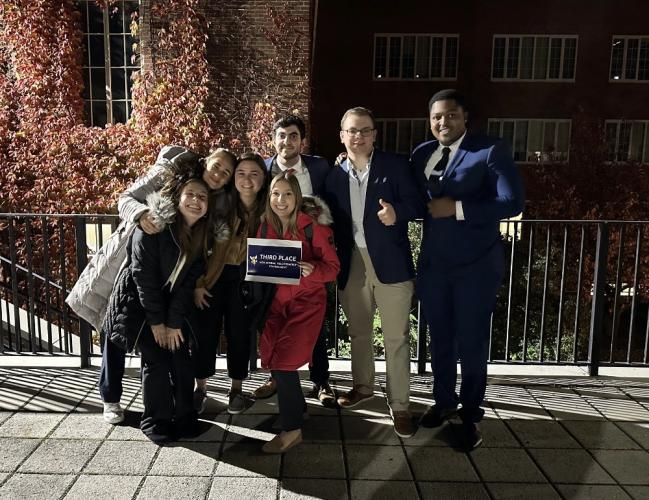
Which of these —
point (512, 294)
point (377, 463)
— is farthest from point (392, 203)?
point (512, 294)

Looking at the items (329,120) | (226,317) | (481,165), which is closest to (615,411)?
(481,165)

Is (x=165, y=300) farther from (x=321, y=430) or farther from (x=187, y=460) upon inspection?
(x=321, y=430)

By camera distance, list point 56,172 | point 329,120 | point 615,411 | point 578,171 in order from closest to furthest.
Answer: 1. point 615,411
2. point 56,172
3. point 578,171
4. point 329,120

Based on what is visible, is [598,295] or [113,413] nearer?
[113,413]

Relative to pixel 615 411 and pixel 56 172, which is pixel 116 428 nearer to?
pixel 615 411

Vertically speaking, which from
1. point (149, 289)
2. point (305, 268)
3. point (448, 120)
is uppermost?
point (448, 120)

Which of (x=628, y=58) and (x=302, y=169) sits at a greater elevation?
(x=628, y=58)

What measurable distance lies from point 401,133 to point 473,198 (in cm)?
2175

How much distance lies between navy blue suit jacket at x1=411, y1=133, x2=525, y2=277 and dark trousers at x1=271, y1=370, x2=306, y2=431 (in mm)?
1153

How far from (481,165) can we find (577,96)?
24023mm

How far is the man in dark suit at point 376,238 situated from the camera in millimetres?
3756

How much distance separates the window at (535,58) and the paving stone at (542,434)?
23.0m

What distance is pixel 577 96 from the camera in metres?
24.6

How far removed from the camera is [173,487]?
3.15m
